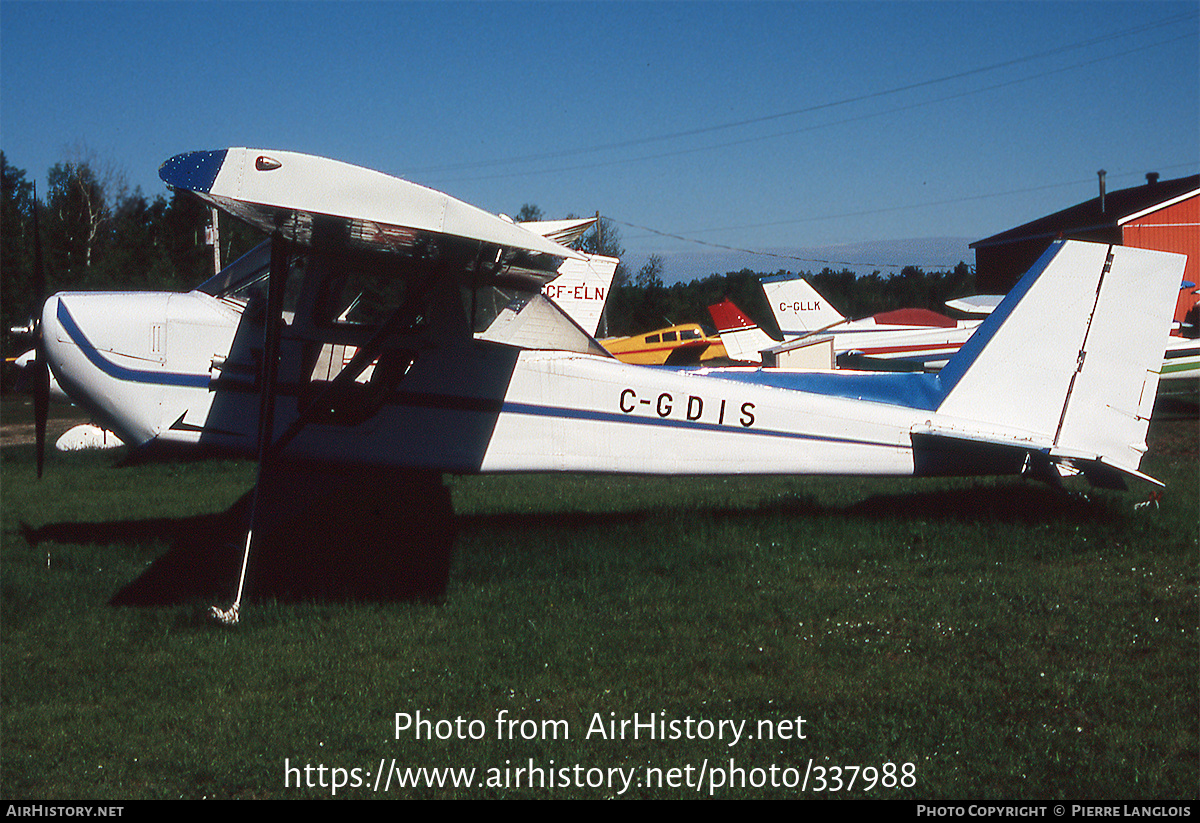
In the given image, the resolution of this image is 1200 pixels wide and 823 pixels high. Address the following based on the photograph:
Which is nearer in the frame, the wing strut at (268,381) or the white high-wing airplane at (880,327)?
the wing strut at (268,381)

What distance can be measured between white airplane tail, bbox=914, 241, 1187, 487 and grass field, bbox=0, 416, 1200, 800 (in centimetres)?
74

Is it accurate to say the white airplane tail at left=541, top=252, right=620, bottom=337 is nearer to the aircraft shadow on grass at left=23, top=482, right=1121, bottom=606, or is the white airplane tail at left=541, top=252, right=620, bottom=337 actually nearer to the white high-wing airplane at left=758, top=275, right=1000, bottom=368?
the aircraft shadow on grass at left=23, top=482, right=1121, bottom=606

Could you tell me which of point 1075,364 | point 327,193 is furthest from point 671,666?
point 1075,364

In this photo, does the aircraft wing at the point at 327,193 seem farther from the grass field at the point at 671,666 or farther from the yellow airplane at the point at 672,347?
the yellow airplane at the point at 672,347

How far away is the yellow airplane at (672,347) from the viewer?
34938 millimetres

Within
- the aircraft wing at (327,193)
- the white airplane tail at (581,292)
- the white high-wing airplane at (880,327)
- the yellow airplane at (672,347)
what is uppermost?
the aircraft wing at (327,193)

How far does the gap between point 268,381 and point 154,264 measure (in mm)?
33605

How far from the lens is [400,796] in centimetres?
342

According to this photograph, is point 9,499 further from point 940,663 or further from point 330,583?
point 940,663

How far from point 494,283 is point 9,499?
23.5 feet

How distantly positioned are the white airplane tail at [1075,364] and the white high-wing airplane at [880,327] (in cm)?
976

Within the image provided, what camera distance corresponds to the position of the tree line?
3381cm

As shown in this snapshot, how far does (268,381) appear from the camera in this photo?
585 cm

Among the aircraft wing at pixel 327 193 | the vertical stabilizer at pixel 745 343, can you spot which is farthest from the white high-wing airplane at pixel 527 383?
the vertical stabilizer at pixel 745 343
